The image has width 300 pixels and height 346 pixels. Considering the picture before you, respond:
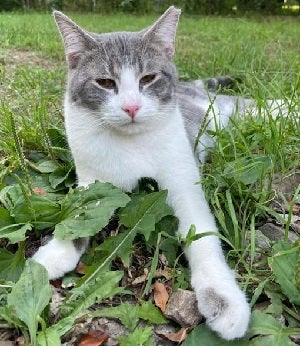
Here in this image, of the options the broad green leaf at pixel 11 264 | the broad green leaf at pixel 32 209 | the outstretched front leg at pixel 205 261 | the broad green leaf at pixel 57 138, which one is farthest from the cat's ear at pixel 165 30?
the broad green leaf at pixel 11 264

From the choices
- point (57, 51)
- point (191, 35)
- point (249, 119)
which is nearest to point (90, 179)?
point (249, 119)

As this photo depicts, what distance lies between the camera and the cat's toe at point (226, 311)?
1.49m

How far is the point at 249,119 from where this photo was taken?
2605 millimetres

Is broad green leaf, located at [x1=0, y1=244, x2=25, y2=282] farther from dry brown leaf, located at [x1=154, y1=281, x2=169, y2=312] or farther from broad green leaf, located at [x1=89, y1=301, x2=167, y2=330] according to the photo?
dry brown leaf, located at [x1=154, y1=281, x2=169, y2=312]

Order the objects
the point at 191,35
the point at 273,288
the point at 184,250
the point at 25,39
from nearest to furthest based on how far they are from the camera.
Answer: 1. the point at 273,288
2. the point at 184,250
3. the point at 25,39
4. the point at 191,35

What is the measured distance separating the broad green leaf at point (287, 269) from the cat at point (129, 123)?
22 cm

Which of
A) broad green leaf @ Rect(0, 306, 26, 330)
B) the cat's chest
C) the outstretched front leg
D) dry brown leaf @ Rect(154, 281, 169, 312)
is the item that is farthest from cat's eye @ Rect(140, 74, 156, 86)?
broad green leaf @ Rect(0, 306, 26, 330)

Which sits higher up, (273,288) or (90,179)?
(90,179)

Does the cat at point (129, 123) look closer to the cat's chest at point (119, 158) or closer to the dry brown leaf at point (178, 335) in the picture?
the cat's chest at point (119, 158)

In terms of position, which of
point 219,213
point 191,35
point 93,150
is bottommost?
point 191,35

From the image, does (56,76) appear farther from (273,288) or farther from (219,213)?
(273,288)

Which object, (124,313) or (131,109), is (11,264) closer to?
(124,313)

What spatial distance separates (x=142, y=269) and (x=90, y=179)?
1.49 ft

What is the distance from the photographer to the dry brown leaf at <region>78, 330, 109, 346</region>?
1.53 meters
